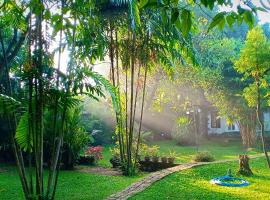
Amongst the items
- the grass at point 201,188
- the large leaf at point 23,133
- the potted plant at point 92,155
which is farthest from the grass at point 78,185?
the potted plant at point 92,155

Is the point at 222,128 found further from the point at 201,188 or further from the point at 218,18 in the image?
the point at 218,18

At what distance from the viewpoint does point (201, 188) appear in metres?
8.46

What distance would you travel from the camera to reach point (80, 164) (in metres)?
14.3

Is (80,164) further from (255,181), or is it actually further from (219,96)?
(219,96)

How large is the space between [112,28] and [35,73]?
5.66 meters

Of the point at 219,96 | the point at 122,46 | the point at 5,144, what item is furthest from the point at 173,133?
the point at 122,46

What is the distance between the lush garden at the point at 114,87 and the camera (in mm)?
5051

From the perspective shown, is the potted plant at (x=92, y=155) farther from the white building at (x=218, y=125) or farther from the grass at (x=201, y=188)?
the white building at (x=218, y=125)

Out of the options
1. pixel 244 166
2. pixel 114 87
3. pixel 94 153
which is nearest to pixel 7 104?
pixel 114 87

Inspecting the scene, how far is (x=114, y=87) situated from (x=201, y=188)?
13.2 feet

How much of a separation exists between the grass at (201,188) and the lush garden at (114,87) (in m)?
0.03

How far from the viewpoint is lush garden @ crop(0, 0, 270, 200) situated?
505 cm

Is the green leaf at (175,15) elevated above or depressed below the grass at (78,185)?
above

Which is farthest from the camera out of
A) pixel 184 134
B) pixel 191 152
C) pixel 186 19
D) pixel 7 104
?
pixel 184 134
